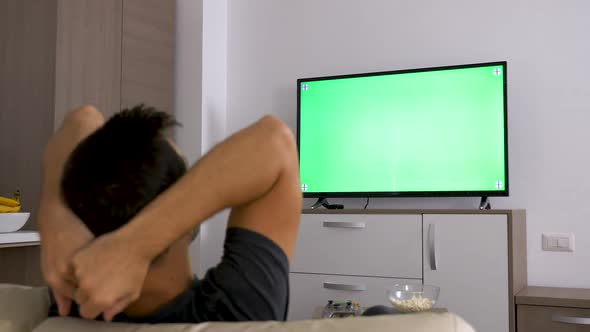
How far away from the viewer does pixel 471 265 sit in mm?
3064

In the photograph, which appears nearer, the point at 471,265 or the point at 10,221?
the point at 10,221

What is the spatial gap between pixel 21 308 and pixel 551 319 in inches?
104

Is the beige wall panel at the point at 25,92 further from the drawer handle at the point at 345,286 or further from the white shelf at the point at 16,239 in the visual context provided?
the drawer handle at the point at 345,286

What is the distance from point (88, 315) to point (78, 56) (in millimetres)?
3132

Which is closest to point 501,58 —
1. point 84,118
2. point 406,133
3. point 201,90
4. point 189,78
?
point 406,133

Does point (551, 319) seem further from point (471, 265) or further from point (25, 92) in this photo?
point (25, 92)

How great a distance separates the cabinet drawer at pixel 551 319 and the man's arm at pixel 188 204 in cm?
248

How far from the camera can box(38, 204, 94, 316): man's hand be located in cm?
70

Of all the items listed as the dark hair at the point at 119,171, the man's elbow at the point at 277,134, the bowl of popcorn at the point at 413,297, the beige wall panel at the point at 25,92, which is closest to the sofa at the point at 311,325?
the dark hair at the point at 119,171

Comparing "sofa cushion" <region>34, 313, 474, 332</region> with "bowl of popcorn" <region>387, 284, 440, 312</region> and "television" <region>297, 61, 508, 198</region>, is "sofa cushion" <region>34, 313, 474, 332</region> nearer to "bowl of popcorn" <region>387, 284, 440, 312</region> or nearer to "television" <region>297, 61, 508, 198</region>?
"bowl of popcorn" <region>387, 284, 440, 312</region>

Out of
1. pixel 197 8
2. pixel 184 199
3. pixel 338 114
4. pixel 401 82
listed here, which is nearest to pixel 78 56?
pixel 197 8

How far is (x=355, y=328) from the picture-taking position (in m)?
0.54

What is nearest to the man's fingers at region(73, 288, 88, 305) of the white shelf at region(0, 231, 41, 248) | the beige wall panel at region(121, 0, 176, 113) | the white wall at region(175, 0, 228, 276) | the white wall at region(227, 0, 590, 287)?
the white shelf at region(0, 231, 41, 248)

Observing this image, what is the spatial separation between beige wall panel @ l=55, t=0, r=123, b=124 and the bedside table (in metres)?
2.54
